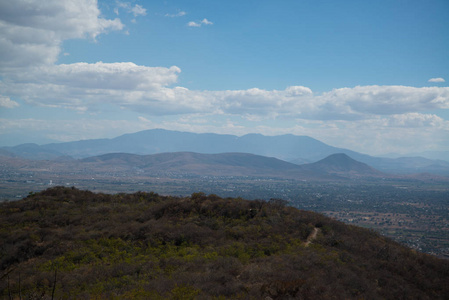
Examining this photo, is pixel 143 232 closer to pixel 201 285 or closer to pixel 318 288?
pixel 201 285

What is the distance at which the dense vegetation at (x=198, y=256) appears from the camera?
31.6ft

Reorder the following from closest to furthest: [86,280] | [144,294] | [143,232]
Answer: [144,294] → [86,280] → [143,232]

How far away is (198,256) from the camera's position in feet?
42.2

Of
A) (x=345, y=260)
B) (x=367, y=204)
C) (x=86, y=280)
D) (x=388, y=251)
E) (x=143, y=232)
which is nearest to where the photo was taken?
(x=86, y=280)

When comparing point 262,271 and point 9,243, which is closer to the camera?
point 262,271

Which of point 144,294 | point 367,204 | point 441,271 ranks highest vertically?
point 144,294

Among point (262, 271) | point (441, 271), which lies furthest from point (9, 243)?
point (441, 271)

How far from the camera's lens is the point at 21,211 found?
19906mm

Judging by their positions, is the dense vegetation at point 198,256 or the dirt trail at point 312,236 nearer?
the dense vegetation at point 198,256

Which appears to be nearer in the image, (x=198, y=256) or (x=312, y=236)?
(x=198, y=256)

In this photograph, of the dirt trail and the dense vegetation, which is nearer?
the dense vegetation

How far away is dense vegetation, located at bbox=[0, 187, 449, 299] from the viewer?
31.6ft

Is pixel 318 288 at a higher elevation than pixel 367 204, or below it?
higher

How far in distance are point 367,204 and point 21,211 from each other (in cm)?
9551
